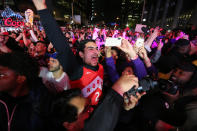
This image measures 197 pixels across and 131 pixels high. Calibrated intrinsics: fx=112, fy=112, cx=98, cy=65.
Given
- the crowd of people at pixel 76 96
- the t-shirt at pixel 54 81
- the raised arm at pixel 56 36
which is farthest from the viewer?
the t-shirt at pixel 54 81

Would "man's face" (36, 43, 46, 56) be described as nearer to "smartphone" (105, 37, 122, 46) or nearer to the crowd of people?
the crowd of people

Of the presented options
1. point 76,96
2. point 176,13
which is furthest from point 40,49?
point 176,13

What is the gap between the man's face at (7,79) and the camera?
3.73 ft

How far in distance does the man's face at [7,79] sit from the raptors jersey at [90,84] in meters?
0.72

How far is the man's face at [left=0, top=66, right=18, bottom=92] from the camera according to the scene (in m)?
1.14

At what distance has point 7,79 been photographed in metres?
1.17

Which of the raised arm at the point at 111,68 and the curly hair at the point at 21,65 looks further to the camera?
the raised arm at the point at 111,68

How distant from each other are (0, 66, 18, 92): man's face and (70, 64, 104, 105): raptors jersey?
0.72 m

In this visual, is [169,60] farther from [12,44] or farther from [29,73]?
[12,44]

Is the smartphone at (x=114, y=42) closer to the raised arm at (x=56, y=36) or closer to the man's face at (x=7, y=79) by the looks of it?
the raised arm at (x=56, y=36)

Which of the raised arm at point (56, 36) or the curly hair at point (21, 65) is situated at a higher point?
the raised arm at point (56, 36)

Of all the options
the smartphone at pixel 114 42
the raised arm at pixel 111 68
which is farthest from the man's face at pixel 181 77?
the smartphone at pixel 114 42

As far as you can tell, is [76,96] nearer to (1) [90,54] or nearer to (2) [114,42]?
(1) [90,54]

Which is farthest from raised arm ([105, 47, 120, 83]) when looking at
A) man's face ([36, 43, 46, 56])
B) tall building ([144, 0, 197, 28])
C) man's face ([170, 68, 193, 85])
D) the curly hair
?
tall building ([144, 0, 197, 28])
